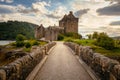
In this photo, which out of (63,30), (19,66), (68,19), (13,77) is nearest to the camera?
(13,77)

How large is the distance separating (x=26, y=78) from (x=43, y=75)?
4.68 ft

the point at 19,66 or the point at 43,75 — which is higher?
the point at 19,66

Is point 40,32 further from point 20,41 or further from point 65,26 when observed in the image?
point 20,41

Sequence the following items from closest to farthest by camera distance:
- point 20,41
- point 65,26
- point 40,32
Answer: point 20,41
point 40,32
point 65,26

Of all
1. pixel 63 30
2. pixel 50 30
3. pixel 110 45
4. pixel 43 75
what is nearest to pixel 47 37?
pixel 50 30

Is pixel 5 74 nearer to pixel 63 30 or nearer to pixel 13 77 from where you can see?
pixel 13 77

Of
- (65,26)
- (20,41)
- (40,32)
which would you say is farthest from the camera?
(65,26)

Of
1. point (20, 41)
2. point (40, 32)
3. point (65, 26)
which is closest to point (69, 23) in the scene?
point (65, 26)

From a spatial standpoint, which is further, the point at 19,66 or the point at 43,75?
the point at 43,75

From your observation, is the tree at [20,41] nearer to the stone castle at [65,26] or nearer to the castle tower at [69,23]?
the stone castle at [65,26]

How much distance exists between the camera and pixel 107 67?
31.0 ft

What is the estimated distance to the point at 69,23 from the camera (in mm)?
125875

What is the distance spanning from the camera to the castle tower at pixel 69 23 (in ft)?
411

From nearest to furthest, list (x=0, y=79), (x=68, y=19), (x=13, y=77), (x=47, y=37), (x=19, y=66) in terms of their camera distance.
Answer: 1. (x=0, y=79)
2. (x=13, y=77)
3. (x=19, y=66)
4. (x=47, y=37)
5. (x=68, y=19)
